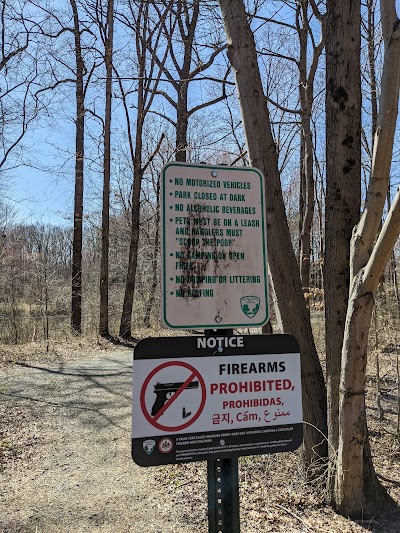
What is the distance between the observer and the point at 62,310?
16.5m

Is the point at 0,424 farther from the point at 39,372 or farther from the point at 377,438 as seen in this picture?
the point at 377,438

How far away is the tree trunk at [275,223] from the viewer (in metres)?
3.15

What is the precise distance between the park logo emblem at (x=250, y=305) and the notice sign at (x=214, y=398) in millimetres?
95

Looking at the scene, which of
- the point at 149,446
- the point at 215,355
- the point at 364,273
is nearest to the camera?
the point at 149,446

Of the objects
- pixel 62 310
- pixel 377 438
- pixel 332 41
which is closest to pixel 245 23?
pixel 332 41

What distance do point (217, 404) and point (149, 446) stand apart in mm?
274

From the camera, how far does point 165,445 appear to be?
1.52 metres

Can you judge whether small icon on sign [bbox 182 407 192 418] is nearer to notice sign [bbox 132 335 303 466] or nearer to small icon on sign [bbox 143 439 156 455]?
notice sign [bbox 132 335 303 466]

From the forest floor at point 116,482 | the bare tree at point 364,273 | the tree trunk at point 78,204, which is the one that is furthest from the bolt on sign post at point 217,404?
the tree trunk at point 78,204

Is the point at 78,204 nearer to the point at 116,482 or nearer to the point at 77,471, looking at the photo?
the point at 77,471

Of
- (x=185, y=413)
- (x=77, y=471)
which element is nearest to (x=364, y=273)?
(x=185, y=413)

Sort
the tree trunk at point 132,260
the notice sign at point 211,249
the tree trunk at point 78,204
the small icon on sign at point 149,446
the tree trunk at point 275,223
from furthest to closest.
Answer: the tree trunk at point 78,204 → the tree trunk at point 132,260 → the tree trunk at point 275,223 → the notice sign at point 211,249 → the small icon on sign at point 149,446

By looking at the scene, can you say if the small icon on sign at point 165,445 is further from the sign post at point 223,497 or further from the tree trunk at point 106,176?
the tree trunk at point 106,176

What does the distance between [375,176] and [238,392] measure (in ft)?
6.10
